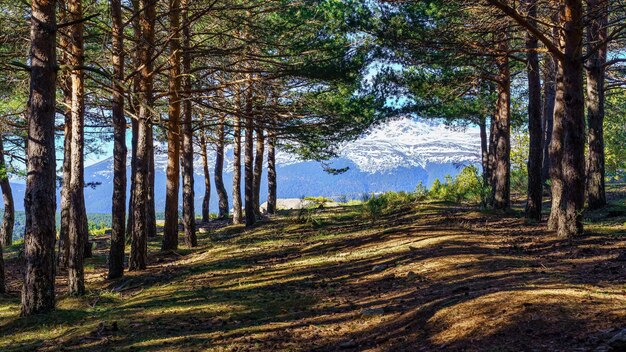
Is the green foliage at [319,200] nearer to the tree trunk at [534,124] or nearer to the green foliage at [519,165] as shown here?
the green foliage at [519,165]

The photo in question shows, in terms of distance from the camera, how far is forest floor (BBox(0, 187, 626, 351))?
17.1 feet

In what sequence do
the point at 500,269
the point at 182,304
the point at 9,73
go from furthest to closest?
the point at 9,73
the point at 182,304
the point at 500,269

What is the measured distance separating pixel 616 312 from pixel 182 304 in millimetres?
6159

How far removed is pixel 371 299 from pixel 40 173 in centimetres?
543

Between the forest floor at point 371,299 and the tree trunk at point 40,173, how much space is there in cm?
49

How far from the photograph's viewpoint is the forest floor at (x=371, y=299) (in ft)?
17.1

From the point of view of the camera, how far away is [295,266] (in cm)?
1138

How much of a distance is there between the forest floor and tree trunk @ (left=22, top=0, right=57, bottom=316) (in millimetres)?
486

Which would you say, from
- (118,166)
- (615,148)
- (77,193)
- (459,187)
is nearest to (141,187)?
(118,166)

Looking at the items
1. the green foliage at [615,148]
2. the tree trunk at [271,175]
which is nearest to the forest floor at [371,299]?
the tree trunk at [271,175]

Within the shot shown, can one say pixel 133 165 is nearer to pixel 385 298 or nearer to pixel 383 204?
pixel 385 298

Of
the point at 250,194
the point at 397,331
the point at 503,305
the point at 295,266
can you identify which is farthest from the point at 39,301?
the point at 250,194

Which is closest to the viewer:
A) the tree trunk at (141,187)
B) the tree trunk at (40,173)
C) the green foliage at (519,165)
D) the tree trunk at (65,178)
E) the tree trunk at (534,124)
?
the tree trunk at (40,173)

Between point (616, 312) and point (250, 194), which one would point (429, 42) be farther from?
point (250, 194)
